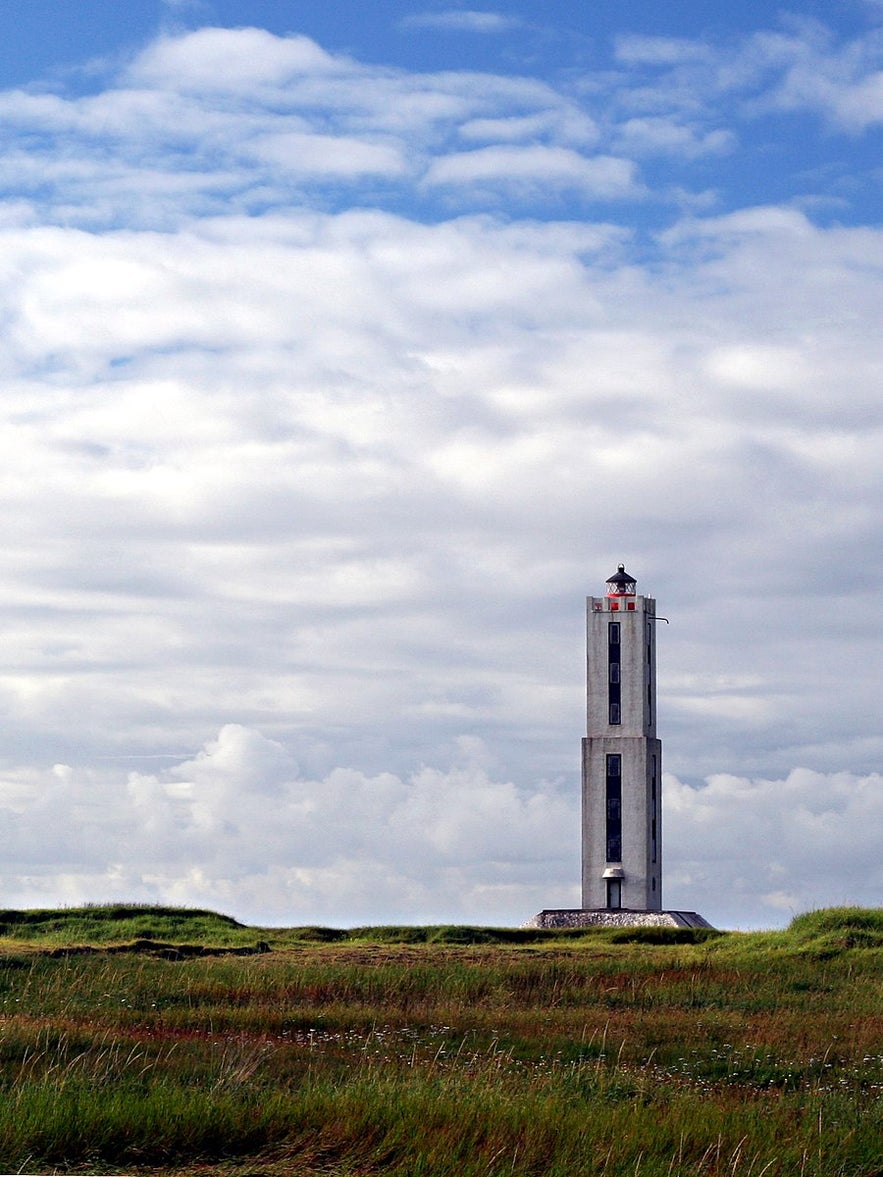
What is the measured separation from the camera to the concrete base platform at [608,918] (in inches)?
2288

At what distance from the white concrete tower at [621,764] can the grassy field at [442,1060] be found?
124 feet

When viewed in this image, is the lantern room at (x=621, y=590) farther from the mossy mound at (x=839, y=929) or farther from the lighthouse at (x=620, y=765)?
the mossy mound at (x=839, y=929)

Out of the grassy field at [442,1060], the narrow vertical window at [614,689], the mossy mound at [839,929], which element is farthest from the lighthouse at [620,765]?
the grassy field at [442,1060]

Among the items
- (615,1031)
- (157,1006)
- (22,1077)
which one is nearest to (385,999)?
(157,1006)

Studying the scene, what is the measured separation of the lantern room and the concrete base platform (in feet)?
55.5

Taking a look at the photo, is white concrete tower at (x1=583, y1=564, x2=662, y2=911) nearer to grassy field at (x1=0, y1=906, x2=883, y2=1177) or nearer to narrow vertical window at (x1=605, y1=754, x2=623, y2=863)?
narrow vertical window at (x1=605, y1=754, x2=623, y2=863)

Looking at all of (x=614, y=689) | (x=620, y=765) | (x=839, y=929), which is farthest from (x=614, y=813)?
(x=839, y=929)

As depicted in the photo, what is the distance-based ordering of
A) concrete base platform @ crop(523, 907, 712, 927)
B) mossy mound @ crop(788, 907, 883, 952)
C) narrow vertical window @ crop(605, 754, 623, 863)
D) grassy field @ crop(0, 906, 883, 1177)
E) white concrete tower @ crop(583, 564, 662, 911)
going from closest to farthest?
grassy field @ crop(0, 906, 883, 1177), mossy mound @ crop(788, 907, 883, 952), concrete base platform @ crop(523, 907, 712, 927), white concrete tower @ crop(583, 564, 662, 911), narrow vertical window @ crop(605, 754, 623, 863)

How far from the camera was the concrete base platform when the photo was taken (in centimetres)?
5812

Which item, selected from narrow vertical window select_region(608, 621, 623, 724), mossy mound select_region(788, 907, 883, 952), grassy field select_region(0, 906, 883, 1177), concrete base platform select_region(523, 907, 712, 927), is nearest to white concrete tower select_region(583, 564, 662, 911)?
narrow vertical window select_region(608, 621, 623, 724)

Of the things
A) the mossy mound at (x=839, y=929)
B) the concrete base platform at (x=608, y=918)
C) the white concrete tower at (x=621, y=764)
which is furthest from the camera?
the white concrete tower at (x=621, y=764)

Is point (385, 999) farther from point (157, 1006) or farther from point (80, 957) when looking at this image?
point (80, 957)

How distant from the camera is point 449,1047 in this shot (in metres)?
16.9

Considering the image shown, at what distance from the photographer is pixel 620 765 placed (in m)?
71.3
